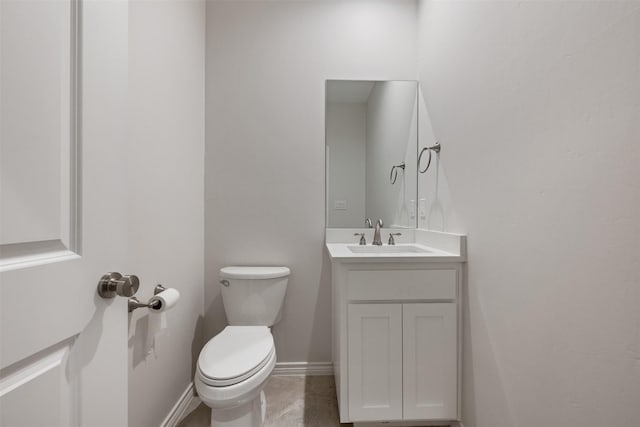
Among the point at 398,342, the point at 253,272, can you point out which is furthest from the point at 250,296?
the point at 398,342

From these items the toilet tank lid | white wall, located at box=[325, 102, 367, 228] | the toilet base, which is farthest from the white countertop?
the toilet base

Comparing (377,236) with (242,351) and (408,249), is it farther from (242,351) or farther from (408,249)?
(242,351)

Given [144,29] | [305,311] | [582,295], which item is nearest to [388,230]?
[305,311]

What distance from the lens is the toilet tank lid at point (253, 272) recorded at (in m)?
1.89

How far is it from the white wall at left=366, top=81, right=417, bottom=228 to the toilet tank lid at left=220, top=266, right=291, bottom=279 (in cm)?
68

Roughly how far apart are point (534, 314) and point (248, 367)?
1.05 m

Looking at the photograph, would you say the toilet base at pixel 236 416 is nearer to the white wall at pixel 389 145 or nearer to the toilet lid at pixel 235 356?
the toilet lid at pixel 235 356

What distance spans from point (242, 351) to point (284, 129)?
1.34m

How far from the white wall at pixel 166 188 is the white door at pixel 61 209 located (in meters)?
0.63

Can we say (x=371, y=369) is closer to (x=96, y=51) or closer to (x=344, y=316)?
(x=344, y=316)

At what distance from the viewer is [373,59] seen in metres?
2.13

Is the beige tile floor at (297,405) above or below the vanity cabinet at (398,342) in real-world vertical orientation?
below

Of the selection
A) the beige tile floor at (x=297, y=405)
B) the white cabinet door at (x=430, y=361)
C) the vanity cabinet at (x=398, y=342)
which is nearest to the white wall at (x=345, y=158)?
the vanity cabinet at (x=398, y=342)

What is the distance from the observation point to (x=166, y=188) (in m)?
1.56
